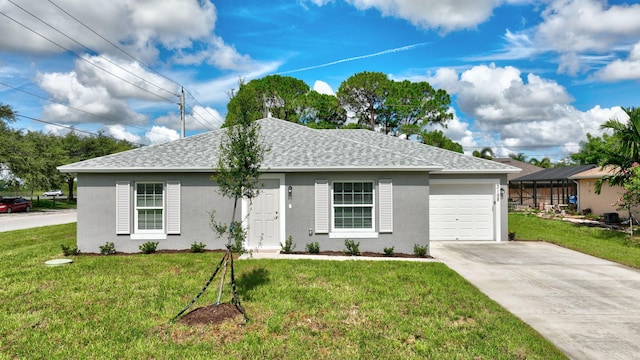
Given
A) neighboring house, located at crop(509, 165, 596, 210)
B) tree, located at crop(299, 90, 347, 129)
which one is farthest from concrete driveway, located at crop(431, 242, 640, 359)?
tree, located at crop(299, 90, 347, 129)

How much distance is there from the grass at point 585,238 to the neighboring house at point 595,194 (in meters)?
5.09

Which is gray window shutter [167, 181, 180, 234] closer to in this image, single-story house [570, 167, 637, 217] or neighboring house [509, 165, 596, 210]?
single-story house [570, 167, 637, 217]

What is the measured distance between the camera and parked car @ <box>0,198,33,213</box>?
91.3ft

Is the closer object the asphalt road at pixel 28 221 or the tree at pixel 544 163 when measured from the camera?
the asphalt road at pixel 28 221

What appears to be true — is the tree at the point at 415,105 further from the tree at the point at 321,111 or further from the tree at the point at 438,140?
the tree at the point at 321,111

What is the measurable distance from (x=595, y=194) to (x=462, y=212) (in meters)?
14.9

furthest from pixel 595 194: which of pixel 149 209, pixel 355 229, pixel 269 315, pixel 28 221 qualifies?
pixel 28 221

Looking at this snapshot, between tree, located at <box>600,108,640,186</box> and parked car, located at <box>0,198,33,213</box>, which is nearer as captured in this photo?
tree, located at <box>600,108,640,186</box>

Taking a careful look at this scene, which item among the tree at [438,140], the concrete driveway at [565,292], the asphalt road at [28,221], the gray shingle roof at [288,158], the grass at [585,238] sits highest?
the tree at [438,140]

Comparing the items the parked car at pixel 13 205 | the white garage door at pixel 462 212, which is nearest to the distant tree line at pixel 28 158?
the parked car at pixel 13 205

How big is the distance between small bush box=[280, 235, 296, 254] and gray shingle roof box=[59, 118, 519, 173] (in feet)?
7.20

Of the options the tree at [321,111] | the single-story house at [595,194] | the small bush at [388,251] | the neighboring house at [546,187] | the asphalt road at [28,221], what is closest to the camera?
the small bush at [388,251]

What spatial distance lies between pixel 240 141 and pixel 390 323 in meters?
3.90

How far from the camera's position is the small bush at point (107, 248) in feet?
34.4
